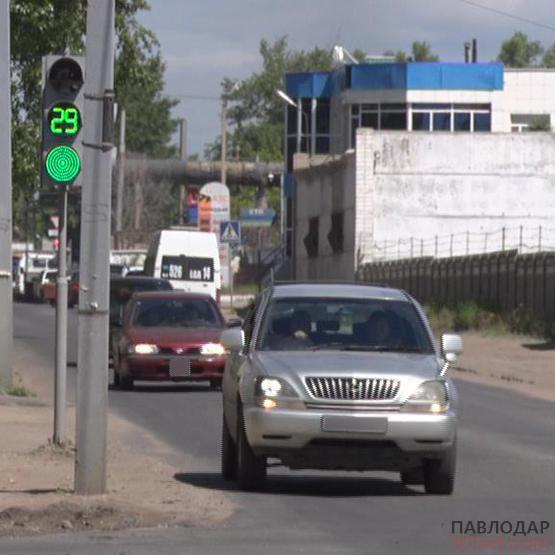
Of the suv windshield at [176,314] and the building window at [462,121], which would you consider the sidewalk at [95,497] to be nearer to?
the suv windshield at [176,314]

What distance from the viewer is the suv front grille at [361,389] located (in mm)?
12609

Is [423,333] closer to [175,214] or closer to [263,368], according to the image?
[263,368]

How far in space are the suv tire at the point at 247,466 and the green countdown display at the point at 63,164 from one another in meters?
2.75

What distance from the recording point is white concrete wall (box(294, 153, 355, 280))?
6253 cm

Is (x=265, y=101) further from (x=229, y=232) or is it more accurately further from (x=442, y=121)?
(x=229, y=232)

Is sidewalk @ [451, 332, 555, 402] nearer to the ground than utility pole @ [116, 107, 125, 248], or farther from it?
nearer to the ground

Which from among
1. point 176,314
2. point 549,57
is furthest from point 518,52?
point 176,314

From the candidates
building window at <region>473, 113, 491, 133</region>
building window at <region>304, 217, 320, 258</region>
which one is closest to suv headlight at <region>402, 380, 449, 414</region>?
building window at <region>304, 217, 320, 258</region>

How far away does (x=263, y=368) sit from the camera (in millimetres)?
12898

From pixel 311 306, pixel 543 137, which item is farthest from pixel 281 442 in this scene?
pixel 543 137

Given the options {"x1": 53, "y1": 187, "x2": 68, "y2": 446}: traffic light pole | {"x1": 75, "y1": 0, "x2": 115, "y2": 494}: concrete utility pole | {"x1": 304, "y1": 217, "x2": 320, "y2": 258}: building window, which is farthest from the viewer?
{"x1": 304, "y1": 217, "x2": 320, "y2": 258}: building window

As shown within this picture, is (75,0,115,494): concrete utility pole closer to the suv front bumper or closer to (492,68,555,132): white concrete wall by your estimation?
the suv front bumper

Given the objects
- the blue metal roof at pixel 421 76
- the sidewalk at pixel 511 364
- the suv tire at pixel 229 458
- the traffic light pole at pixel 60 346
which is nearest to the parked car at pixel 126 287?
the sidewalk at pixel 511 364

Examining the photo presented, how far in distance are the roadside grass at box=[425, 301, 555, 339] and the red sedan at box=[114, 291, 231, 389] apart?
15.5 metres
